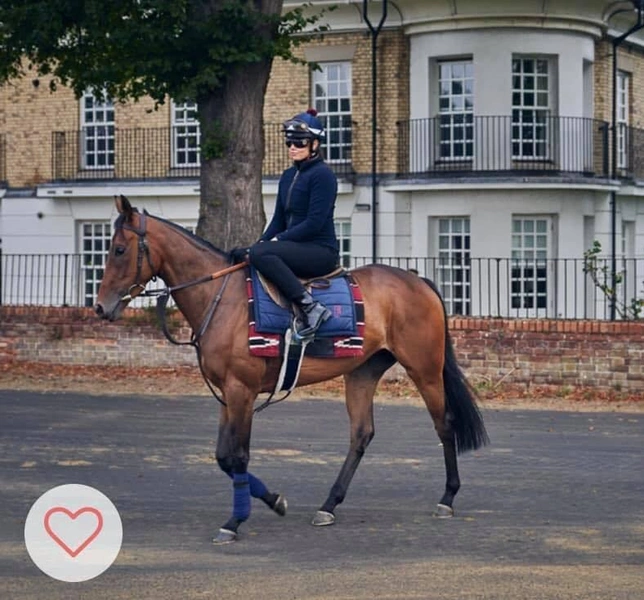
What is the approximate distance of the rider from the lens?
37.0 ft

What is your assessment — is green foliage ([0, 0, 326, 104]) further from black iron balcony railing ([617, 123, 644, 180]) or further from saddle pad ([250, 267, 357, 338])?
black iron balcony railing ([617, 123, 644, 180])

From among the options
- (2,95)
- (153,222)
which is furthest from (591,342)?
(2,95)

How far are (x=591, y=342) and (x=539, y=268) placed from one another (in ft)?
39.8

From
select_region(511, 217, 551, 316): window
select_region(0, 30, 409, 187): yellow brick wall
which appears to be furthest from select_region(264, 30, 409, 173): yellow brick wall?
select_region(511, 217, 551, 316): window

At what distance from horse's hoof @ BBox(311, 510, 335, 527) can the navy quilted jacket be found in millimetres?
2005

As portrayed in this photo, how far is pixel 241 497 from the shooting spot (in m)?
10.8

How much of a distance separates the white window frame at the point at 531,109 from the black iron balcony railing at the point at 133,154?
416cm

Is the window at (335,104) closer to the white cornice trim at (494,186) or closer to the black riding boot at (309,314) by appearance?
the white cornice trim at (494,186)

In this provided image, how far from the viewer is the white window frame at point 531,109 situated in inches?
1328

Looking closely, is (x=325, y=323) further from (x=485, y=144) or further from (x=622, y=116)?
(x=622, y=116)

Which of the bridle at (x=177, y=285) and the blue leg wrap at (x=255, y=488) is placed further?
the bridle at (x=177, y=285)

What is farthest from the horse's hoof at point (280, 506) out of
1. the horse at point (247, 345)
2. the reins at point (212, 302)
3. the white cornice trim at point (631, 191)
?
the white cornice trim at point (631, 191)

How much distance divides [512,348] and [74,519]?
41.3ft

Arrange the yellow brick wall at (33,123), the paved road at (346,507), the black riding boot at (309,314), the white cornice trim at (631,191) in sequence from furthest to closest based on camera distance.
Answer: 1. the yellow brick wall at (33,123)
2. the white cornice trim at (631,191)
3. the black riding boot at (309,314)
4. the paved road at (346,507)
